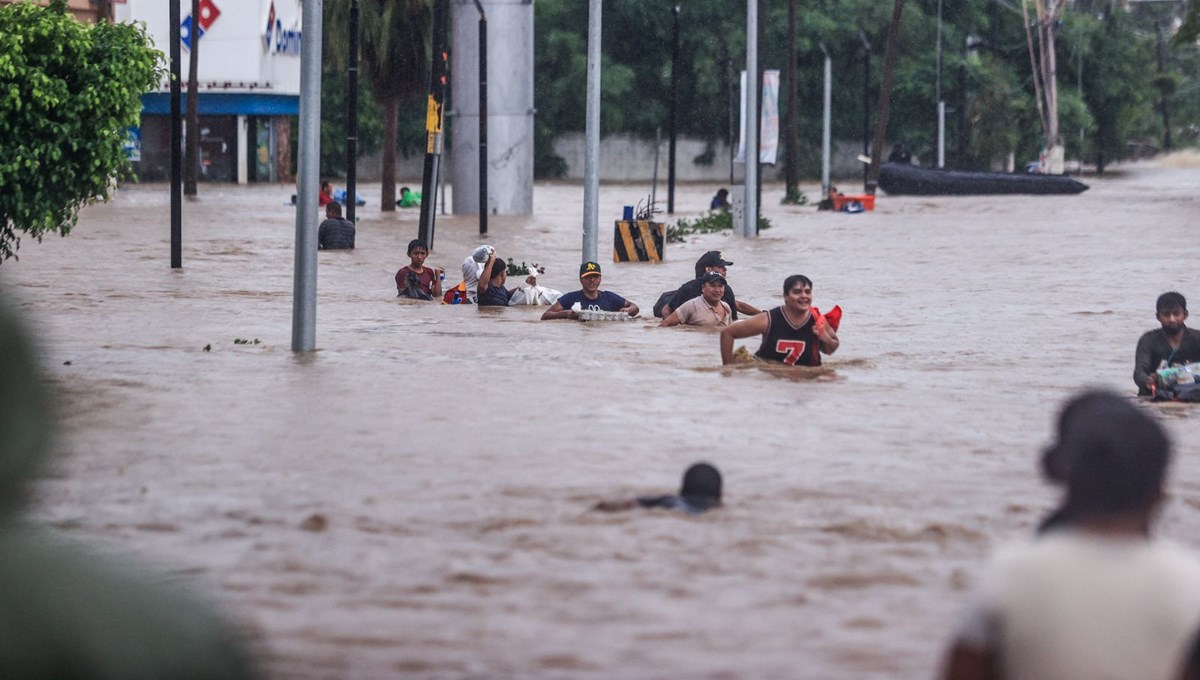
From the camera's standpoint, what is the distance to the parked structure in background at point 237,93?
205 feet

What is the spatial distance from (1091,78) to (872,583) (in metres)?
82.4

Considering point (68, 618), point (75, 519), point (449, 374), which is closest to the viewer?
point (68, 618)

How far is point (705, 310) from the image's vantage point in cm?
1758

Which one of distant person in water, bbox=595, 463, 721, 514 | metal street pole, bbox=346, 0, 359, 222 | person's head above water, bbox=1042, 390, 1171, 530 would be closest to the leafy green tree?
distant person in water, bbox=595, 463, 721, 514

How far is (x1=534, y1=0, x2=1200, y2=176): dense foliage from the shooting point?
77.8 meters

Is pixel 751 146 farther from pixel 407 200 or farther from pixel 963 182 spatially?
pixel 963 182

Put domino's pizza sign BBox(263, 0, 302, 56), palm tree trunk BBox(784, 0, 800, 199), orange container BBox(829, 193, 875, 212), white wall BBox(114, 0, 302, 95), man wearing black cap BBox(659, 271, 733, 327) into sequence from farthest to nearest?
domino's pizza sign BBox(263, 0, 302, 56), white wall BBox(114, 0, 302, 95), palm tree trunk BBox(784, 0, 800, 199), orange container BBox(829, 193, 875, 212), man wearing black cap BBox(659, 271, 733, 327)

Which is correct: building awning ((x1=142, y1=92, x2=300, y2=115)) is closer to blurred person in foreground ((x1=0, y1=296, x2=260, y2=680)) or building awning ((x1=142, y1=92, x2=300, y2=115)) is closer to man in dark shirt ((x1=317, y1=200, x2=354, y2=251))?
man in dark shirt ((x1=317, y1=200, x2=354, y2=251))

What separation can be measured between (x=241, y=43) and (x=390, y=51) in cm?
1673

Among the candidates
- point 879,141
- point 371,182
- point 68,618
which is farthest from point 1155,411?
point 371,182

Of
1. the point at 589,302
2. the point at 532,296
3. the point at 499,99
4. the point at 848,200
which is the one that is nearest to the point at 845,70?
the point at 848,200

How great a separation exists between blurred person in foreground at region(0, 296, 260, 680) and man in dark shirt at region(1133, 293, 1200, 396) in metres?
Result: 10.6

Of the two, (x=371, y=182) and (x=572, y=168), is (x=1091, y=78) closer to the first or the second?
(x=572, y=168)

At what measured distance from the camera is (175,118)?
24172 mm
